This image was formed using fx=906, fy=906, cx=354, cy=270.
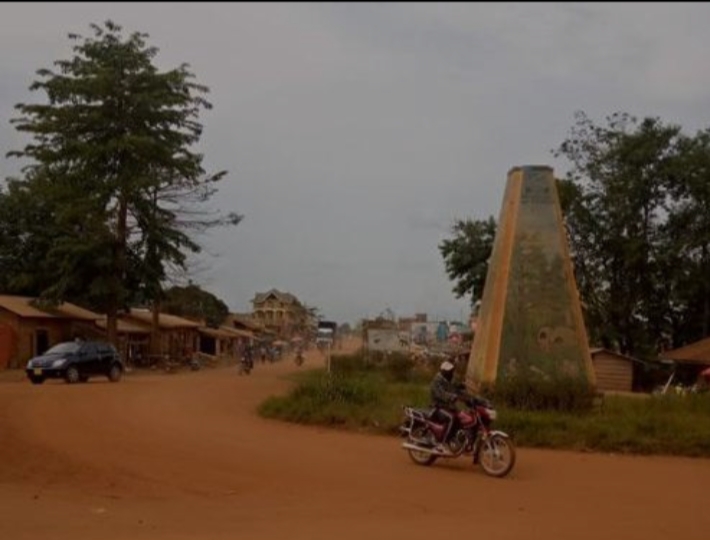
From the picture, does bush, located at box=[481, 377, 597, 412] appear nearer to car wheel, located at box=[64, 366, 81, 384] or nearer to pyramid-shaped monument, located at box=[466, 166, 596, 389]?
pyramid-shaped monument, located at box=[466, 166, 596, 389]

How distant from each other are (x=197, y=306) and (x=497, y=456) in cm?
6866

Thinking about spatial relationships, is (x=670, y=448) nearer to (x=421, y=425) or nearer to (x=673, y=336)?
(x=421, y=425)

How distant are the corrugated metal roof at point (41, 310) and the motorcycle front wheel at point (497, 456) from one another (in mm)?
35442

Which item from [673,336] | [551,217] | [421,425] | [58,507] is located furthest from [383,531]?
[673,336]

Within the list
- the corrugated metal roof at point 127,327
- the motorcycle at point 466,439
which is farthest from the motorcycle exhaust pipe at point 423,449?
the corrugated metal roof at point 127,327

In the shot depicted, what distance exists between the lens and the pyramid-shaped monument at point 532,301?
784 inches

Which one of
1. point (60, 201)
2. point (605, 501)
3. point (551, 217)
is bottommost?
point (605, 501)

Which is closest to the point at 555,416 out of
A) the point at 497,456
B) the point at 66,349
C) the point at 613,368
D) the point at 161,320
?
the point at 497,456

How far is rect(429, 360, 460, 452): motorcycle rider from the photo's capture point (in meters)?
13.3

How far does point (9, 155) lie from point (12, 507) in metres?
39.5

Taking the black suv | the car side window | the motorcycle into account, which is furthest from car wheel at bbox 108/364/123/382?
the motorcycle

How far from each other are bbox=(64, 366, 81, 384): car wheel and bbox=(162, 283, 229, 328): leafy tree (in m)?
37.7

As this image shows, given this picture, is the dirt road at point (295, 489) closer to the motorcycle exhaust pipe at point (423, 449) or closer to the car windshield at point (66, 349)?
the motorcycle exhaust pipe at point (423, 449)

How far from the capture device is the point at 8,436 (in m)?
15.0
